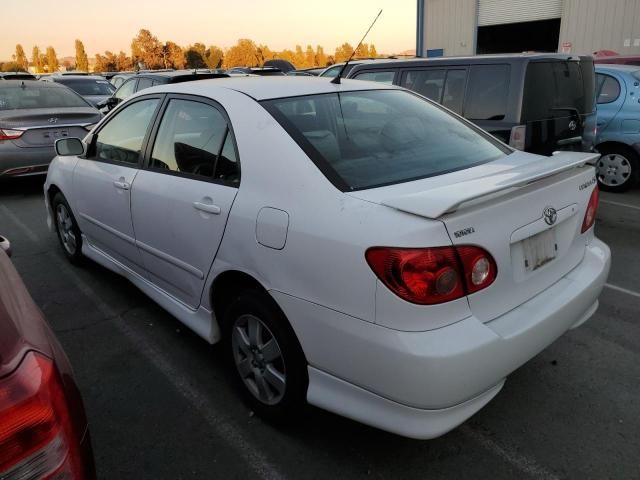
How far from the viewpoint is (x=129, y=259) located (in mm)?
3635

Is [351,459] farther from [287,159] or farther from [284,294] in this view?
[287,159]

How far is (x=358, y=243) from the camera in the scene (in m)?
1.91

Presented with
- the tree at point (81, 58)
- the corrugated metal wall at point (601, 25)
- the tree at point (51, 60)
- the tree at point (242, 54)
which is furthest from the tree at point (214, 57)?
the corrugated metal wall at point (601, 25)

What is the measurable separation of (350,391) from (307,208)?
752 mm

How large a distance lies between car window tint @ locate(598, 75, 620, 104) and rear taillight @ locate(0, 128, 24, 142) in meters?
8.17

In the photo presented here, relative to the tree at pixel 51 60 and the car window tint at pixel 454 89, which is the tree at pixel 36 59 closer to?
the tree at pixel 51 60

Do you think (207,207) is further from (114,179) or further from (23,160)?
(23,160)

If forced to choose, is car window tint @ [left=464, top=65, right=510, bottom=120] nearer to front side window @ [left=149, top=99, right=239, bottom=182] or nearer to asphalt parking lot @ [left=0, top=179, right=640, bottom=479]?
asphalt parking lot @ [left=0, top=179, right=640, bottom=479]

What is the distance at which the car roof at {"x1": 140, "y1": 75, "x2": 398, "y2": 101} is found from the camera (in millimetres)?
2779

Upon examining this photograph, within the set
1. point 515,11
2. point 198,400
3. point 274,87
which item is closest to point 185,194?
point 274,87

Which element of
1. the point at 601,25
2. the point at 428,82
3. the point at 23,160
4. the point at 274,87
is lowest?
the point at 23,160

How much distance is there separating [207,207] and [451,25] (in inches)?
869

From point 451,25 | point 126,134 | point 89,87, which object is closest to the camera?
point 126,134

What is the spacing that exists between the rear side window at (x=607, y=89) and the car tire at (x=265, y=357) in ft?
22.1
